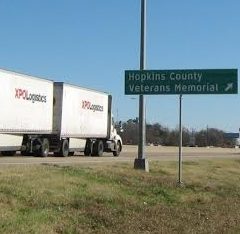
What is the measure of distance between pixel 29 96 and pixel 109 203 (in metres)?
18.8

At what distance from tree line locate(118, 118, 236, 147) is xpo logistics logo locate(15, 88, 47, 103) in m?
97.3

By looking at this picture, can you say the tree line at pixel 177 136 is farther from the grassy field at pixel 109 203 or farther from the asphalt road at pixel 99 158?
the grassy field at pixel 109 203

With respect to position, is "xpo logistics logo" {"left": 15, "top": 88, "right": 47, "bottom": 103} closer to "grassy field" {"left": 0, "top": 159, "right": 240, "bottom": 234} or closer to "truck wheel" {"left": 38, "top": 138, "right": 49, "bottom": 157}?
"truck wheel" {"left": 38, "top": 138, "right": 49, "bottom": 157}

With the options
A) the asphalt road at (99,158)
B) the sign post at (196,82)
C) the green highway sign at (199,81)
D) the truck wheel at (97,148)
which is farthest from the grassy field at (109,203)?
the truck wheel at (97,148)

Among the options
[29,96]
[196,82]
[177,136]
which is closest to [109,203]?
[196,82]

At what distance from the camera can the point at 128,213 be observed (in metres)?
15.6

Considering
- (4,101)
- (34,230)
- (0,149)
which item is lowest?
(34,230)

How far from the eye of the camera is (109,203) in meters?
16.5

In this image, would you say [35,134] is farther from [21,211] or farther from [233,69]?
[21,211]

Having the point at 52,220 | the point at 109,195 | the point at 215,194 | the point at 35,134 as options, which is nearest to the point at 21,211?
the point at 52,220

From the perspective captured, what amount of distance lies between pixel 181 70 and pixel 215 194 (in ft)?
13.6

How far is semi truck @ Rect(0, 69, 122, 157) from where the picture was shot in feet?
108

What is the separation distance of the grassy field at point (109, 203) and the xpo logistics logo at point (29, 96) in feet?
36.3

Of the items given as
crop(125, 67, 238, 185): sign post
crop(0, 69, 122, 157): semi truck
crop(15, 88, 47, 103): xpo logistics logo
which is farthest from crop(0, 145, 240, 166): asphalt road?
crop(125, 67, 238, 185): sign post
